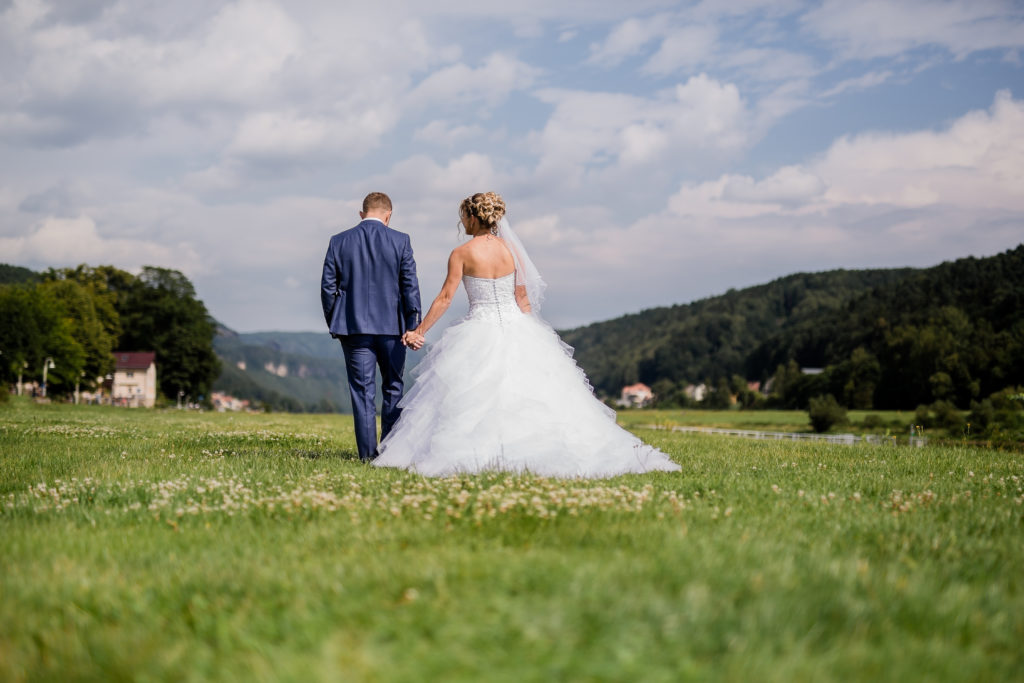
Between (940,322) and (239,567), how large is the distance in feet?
477

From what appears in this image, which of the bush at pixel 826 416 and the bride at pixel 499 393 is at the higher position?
the bride at pixel 499 393

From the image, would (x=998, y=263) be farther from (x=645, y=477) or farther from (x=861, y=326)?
(x=645, y=477)

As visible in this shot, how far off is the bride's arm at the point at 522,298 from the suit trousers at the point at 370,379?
6.17 feet

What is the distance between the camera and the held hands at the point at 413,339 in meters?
10.9

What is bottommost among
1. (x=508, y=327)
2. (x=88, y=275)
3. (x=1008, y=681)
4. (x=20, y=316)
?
(x=1008, y=681)

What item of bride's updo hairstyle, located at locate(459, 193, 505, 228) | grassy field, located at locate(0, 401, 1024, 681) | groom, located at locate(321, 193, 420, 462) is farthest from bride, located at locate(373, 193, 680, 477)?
grassy field, located at locate(0, 401, 1024, 681)

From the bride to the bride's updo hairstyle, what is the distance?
1 cm

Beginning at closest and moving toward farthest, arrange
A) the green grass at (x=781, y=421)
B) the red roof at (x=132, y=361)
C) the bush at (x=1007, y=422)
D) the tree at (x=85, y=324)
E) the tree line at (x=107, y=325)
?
the bush at (x=1007, y=422) < the tree line at (x=107, y=325) < the tree at (x=85, y=324) < the green grass at (x=781, y=421) < the red roof at (x=132, y=361)

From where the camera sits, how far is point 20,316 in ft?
221

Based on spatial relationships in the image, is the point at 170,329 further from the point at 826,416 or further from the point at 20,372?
the point at 826,416

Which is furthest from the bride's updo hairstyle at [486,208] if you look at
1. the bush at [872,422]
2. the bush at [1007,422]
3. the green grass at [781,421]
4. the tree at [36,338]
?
the bush at [872,422]

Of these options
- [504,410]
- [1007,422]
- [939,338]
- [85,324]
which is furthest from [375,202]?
[939,338]

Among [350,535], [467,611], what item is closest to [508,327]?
[350,535]

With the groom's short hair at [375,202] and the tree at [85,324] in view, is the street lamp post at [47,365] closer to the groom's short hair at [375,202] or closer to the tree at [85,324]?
the tree at [85,324]
